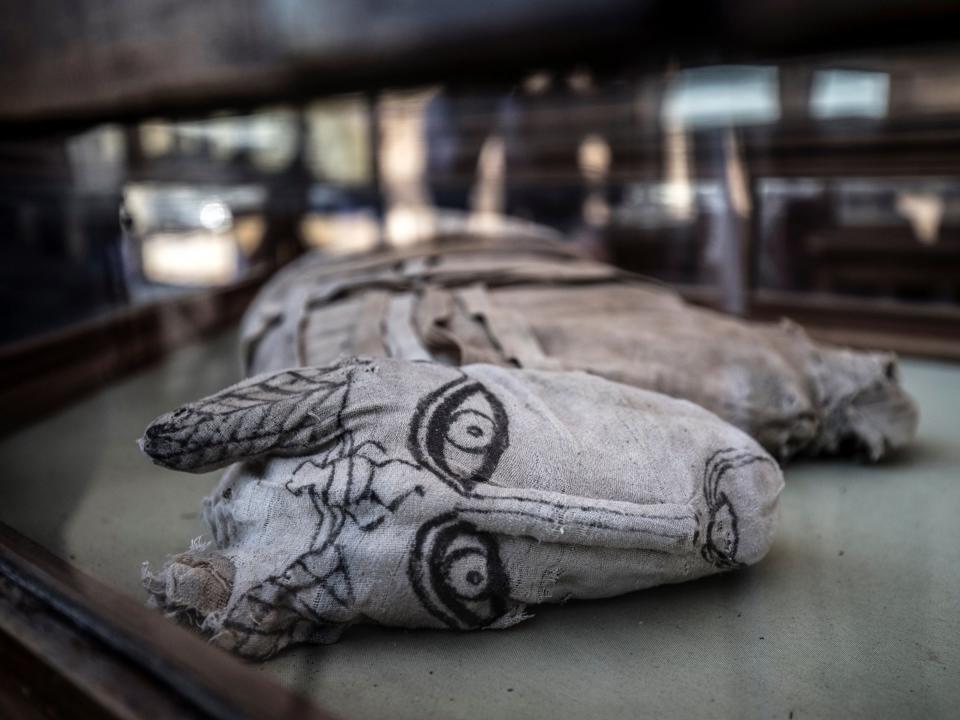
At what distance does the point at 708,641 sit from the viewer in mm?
771

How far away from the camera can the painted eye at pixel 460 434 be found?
2.47 ft

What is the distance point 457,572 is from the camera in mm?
747

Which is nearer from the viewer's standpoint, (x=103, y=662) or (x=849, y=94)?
(x=103, y=662)

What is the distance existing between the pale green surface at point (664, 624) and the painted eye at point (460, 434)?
0.52 ft

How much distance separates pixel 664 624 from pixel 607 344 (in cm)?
50

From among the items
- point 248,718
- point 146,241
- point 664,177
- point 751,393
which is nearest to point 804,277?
point 664,177

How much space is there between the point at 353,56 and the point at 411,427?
33 cm

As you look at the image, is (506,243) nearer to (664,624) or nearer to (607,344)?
(607,344)

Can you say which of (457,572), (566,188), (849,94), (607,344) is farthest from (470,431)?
(566,188)

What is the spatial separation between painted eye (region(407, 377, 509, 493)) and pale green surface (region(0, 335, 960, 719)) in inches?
6.2

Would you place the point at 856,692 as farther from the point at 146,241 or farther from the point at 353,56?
the point at 146,241

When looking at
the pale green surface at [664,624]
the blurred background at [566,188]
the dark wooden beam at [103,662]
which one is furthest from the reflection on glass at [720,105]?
the dark wooden beam at [103,662]

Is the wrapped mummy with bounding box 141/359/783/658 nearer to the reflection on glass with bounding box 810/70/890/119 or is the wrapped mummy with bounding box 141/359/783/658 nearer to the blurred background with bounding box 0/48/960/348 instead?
the blurred background with bounding box 0/48/960/348

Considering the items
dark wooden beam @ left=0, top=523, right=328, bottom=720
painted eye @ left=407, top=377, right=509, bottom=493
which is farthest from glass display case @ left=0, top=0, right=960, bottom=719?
painted eye @ left=407, top=377, right=509, bottom=493
